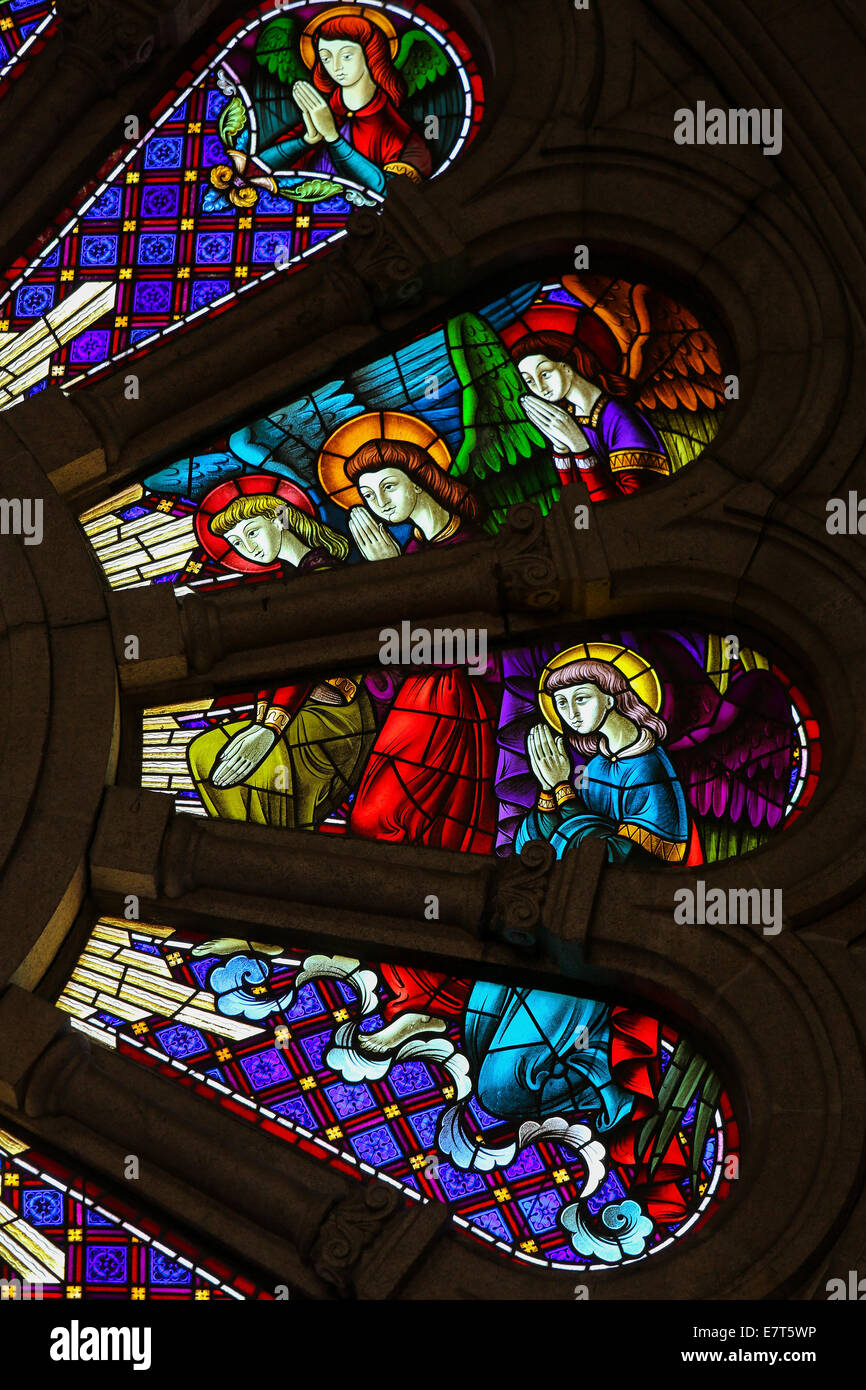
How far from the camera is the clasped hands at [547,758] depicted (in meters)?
12.6

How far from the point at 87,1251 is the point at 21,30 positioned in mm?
7165

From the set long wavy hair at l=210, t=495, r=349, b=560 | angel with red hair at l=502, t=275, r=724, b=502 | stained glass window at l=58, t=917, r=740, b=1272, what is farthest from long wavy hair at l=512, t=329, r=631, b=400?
stained glass window at l=58, t=917, r=740, b=1272

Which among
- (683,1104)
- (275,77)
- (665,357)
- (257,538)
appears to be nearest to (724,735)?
(683,1104)

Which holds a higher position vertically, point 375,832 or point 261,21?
point 261,21

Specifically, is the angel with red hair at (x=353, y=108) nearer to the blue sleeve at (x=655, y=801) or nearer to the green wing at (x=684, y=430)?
the green wing at (x=684, y=430)

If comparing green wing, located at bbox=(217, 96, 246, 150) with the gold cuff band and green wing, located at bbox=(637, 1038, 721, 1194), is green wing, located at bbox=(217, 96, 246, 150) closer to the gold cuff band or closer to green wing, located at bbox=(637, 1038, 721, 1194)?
the gold cuff band

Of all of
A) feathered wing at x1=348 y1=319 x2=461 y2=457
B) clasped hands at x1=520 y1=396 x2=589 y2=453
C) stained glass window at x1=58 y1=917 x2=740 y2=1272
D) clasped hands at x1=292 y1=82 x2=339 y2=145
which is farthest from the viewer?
clasped hands at x1=292 y1=82 x2=339 y2=145

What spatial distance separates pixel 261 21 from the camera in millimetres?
15055

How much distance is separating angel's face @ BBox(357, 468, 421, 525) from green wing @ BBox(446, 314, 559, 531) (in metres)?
0.28

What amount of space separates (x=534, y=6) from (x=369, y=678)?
416cm

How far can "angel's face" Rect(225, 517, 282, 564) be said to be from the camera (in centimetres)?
1320

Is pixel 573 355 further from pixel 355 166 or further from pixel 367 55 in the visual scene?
pixel 367 55
